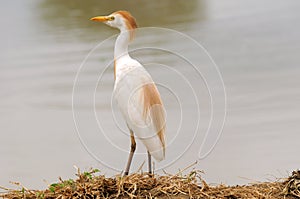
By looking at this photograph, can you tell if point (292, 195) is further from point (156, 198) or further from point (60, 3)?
point (60, 3)

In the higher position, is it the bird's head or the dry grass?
the bird's head

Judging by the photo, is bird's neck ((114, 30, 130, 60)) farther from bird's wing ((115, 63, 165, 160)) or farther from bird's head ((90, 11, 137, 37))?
bird's wing ((115, 63, 165, 160))

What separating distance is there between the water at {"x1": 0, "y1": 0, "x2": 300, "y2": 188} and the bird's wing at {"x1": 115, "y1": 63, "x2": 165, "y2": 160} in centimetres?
48

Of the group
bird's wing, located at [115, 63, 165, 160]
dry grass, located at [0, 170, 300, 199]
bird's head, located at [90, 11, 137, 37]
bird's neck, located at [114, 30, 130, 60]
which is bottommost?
dry grass, located at [0, 170, 300, 199]

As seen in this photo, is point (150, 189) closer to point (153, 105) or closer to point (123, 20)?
point (153, 105)

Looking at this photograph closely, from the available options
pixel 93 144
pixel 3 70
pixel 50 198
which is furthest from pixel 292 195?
pixel 3 70

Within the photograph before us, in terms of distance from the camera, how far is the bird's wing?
120 inches

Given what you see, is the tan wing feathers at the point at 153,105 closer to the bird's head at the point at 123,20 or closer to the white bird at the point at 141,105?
the white bird at the point at 141,105

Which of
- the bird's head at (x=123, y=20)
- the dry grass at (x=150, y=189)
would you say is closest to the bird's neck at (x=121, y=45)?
the bird's head at (x=123, y=20)

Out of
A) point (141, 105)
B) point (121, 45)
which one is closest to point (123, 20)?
point (121, 45)

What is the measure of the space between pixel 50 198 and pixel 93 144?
1317 mm

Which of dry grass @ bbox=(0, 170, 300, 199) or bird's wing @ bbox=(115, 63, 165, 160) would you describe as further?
bird's wing @ bbox=(115, 63, 165, 160)

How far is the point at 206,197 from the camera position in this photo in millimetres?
2639

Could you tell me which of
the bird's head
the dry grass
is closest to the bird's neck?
the bird's head
